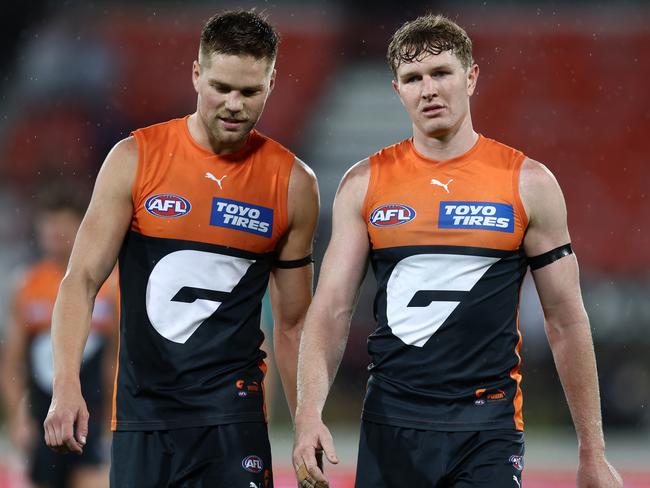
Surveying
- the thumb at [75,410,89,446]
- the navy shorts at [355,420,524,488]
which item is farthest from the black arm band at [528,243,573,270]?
the thumb at [75,410,89,446]

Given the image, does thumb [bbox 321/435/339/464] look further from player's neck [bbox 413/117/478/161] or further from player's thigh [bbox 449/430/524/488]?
player's neck [bbox 413/117/478/161]

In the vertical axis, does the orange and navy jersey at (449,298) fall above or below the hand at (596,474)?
above

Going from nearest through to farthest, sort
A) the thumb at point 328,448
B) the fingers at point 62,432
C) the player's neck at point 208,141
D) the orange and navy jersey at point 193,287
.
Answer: the thumb at point 328,448 → the fingers at point 62,432 → the orange and navy jersey at point 193,287 → the player's neck at point 208,141

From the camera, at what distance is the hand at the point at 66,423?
3.50 metres

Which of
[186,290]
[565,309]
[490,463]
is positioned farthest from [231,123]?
[490,463]

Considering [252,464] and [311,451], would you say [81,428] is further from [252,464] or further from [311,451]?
[311,451]

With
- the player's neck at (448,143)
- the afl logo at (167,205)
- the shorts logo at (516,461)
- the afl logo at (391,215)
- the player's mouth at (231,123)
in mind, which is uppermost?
the player's mouth at (231,123)

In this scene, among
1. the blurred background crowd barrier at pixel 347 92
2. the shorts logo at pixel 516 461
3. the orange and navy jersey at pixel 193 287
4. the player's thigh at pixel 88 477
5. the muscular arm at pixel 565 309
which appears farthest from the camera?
the blurred background crowd barrier at pixel 347 92

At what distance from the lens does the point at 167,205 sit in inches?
154

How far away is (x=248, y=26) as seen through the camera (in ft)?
13.0

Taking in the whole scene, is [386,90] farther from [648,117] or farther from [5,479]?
[5,479]

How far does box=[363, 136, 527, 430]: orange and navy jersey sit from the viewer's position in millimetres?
3664

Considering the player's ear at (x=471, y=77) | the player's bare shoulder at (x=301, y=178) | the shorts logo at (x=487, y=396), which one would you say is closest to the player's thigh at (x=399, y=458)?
the shorts logo at (x=487, y=396)

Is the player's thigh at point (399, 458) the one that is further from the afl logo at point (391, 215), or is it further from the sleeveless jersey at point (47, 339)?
the sleeveless jersey at point (47, 339)
